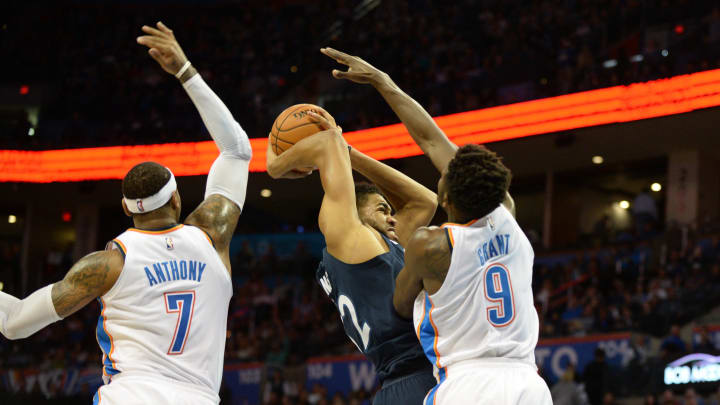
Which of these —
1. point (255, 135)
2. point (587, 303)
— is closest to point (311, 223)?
point (255, 135)

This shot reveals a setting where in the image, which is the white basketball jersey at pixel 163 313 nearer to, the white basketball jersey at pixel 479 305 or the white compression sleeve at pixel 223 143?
the white compression sleeve at pixel 223 143

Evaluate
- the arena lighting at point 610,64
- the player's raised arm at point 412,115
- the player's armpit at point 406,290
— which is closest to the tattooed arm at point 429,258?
the player's armpit at point 406,290

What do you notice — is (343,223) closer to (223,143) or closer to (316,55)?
(223,143)

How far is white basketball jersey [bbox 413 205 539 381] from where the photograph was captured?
3.30 meters

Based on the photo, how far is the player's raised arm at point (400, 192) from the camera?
425 centimetres

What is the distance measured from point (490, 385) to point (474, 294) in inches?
13.5

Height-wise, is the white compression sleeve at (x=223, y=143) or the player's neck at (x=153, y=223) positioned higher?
the white compression sleeve at (x=223, y=143)

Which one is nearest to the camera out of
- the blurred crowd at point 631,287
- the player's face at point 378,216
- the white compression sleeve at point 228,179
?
the white compression sleeve at point 228,179

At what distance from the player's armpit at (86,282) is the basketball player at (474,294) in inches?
45.3

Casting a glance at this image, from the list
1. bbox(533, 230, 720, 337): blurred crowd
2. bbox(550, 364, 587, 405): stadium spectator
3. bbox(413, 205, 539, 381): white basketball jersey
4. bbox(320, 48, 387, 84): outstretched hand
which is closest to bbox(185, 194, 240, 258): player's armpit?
bbox(320, 48, 387, 84): outstretched hand

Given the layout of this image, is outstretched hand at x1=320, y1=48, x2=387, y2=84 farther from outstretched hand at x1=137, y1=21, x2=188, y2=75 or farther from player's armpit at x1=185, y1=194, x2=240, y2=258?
player's armpit at x1=185, y1=194, x2=240, y2=258

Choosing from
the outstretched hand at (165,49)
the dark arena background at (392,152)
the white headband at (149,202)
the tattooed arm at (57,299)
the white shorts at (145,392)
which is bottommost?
the white shorts at (145,392)

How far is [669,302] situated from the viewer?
12.0 meters

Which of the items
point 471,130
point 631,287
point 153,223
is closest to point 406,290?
point 153,223
